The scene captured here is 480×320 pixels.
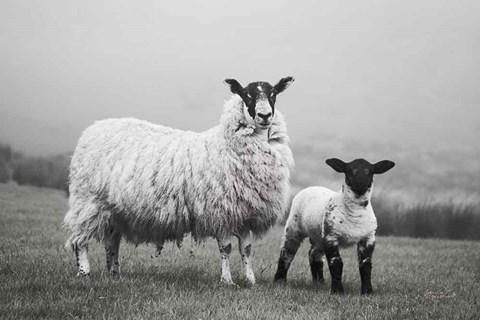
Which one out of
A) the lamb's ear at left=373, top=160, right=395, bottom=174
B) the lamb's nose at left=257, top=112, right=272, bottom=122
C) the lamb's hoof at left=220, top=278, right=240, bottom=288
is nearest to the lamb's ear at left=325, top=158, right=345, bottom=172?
the lamb's ear at left=373, top=160, right=395, bottom=174

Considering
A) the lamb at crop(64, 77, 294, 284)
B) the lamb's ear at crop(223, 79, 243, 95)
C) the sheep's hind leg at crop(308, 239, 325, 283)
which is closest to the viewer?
the lamb at crop(64, 77, 294, 284)

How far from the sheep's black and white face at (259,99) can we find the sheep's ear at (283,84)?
2 centimetres

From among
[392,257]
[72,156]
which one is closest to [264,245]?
[392,257]

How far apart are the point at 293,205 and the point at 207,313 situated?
296 cm

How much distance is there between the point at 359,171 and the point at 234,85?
2.18 m

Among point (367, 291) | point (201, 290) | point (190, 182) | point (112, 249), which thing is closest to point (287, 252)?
point (367, 291)

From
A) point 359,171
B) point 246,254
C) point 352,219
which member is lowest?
point 246,254

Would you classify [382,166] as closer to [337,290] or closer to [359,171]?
[359,171]

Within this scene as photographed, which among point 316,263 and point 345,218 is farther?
point 316,263

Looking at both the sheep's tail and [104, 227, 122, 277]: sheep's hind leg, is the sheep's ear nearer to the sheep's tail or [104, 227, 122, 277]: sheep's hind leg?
the sheep's tail

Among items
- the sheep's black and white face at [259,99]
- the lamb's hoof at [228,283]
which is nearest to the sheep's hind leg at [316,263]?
the lamb's hoof at [228,283]

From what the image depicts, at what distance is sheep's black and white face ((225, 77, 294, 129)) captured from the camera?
21.9ft

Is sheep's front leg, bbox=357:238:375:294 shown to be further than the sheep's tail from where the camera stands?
No

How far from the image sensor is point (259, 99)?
6727mm
